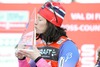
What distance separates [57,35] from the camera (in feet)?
14.7

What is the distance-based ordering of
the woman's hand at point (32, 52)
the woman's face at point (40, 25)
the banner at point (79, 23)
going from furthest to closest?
the banner at point (79, 23), the woman's face at point (40, 25), the woman's hand at point (32, 52)

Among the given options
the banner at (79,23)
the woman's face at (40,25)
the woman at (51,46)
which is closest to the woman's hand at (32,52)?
the woman at (51,46)

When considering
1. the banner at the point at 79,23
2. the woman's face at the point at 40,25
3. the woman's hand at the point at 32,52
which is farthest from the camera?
the banner at the point at 79,23

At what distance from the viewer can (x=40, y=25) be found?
436 cm

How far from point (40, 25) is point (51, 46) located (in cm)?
23

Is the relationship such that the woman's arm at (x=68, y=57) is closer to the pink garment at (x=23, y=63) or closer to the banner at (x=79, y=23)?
the pink garment at (x=23, y=63)

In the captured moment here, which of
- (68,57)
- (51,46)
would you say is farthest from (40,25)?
(68,57)

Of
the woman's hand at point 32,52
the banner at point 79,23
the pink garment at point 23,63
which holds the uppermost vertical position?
the woman's hand at point 32,52

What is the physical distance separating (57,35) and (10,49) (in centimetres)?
586

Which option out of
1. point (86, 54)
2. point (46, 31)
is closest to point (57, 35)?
point (46, 31)

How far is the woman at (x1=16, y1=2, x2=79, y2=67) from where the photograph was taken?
422 cm

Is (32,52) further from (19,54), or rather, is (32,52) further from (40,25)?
(40,25)

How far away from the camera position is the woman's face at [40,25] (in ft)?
14.3

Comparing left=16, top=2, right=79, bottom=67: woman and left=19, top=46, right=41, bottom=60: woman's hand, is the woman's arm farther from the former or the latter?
left=19, top=46, right=41, bottom=60: woman's hand
